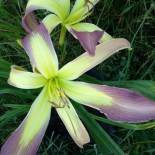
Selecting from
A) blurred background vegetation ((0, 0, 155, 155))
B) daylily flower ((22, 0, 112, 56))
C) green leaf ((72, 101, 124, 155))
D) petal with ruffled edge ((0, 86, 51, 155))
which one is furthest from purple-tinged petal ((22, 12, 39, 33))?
blurred background vegetation ((0, 0, 155, 155))

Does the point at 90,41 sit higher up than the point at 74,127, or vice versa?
the point at 90,41

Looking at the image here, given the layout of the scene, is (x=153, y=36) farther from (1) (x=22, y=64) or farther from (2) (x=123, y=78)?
(1) (x=22, y=64)

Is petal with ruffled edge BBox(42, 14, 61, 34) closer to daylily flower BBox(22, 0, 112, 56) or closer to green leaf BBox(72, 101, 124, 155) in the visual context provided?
daylily flower BBox(22, 0, 112, 56)

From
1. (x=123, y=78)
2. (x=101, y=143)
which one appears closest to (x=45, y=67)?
(x=101, y=143)

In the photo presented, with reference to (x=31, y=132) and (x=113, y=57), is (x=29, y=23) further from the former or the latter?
(x=113, y=57)

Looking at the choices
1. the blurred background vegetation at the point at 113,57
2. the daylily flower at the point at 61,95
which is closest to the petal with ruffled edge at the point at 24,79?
the daylily flower at the point at 61,95

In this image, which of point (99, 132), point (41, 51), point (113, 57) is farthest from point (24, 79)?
point (113, 57)

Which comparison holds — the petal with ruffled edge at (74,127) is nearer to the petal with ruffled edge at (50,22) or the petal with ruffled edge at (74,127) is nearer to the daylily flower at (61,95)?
the daylily flower at (61,95)
